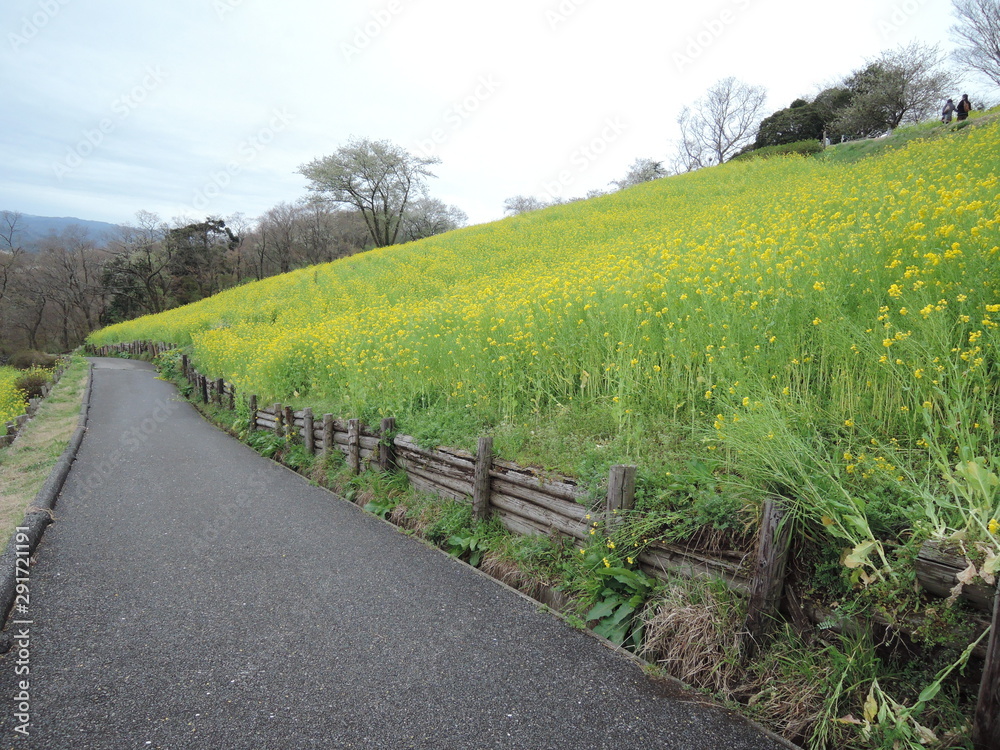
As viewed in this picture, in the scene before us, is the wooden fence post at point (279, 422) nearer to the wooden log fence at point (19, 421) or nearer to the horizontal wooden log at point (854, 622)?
the wooden log fence at point (19, 421)

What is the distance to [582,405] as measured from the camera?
5168 mm

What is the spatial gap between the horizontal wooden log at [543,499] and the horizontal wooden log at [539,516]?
3cm

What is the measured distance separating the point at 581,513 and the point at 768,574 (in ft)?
4.39

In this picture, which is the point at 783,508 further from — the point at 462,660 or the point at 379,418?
the point at 379,418

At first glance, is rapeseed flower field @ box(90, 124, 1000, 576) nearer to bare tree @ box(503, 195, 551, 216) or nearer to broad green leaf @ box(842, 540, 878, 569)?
broad green leaf @ box(842, 540, 878, 569)

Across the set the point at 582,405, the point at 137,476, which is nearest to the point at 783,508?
the point at 582,405

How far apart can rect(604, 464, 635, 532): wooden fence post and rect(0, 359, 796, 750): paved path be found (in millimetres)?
835

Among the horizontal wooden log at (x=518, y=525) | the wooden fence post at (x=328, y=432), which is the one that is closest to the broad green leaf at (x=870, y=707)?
the horizontal wooden log at (x=518, y=525)

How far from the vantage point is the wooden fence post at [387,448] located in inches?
239

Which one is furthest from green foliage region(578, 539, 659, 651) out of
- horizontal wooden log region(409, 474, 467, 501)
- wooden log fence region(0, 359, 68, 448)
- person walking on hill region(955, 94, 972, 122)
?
person walking on hill region(955, 94, 972, 122)

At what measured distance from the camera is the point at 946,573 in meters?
2.15

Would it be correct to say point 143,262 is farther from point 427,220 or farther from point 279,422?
point 279,422

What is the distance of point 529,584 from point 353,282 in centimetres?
1780

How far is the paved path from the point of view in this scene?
262 cm
